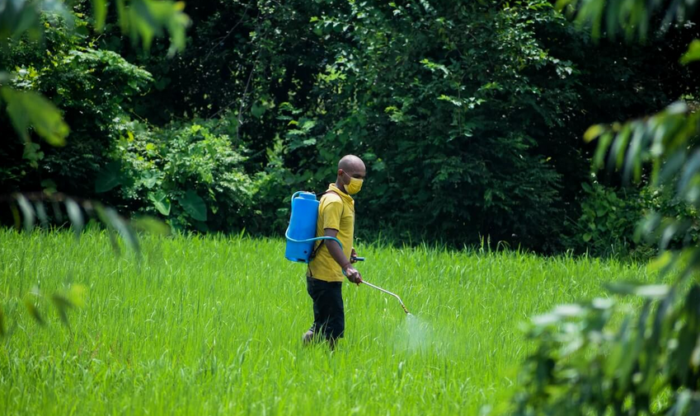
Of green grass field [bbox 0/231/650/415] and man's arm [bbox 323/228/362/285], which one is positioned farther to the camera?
man's arm [bbox 323/228/362/285]

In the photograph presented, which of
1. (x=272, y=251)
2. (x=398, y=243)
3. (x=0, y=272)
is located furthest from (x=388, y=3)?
(x=0, y=272)

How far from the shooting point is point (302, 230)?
5492 mm

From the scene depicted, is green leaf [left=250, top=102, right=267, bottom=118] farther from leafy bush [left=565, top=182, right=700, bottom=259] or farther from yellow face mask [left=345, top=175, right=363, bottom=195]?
yellow face mask [left=345, top=175, right=363, bottom=195]

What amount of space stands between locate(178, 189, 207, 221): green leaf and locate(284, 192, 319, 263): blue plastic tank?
6.08 metres

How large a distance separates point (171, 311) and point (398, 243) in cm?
594

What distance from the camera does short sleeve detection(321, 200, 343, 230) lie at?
17.7ft

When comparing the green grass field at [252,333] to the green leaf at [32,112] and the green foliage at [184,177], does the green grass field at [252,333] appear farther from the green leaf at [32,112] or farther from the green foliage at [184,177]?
the green foliage at [184,177]

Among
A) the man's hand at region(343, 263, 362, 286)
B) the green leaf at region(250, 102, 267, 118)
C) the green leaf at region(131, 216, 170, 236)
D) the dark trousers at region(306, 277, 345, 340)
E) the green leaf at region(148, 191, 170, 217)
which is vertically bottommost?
the green leaf at region(148, 191, 170, 217)

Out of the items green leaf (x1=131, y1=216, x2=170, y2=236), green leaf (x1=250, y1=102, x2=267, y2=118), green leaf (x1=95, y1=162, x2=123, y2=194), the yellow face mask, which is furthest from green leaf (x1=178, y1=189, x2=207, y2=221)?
green leaf (x1=131, y1=216, x2=170, y2=236)

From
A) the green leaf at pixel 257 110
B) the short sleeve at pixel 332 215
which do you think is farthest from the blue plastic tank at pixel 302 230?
the green leaf at pixel 257 110

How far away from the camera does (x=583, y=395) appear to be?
6.35ft

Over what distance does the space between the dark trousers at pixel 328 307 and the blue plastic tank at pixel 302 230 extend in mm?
203

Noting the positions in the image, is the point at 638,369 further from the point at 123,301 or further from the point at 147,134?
the point at 147,134

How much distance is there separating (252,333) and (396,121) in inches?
240
